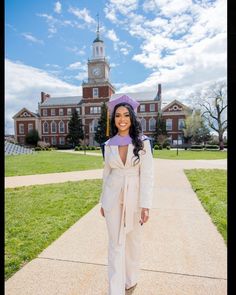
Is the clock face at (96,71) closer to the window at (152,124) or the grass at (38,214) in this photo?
the window at (152,124)

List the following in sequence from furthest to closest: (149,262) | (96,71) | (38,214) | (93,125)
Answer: (93,125), (96,71), (38,214), (149,262)

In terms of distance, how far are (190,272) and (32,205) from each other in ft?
13.0

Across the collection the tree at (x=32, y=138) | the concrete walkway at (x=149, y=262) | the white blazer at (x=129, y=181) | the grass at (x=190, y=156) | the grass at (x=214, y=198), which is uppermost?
the tree at (x=32, y=138)

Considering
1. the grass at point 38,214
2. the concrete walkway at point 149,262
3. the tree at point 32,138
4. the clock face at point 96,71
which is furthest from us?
the tree at point 32,138

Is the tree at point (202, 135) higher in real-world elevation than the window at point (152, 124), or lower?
lower

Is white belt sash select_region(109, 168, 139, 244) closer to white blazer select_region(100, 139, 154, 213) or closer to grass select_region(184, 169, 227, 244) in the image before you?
white blazer select_region(100, 139, 154, 213)

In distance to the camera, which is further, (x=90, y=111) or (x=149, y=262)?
(x=90, y=111)

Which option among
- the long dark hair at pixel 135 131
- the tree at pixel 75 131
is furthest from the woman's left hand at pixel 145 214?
the tree at pixel 75 131

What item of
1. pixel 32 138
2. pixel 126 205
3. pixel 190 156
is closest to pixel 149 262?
pixel 126 205

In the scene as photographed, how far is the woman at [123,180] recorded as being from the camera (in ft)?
7.18

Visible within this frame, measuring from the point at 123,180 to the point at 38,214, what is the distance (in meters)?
3.44

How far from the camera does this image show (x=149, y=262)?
9.96ft

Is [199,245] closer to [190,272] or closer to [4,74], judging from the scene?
[190,272]

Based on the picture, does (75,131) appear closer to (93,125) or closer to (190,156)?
(93,125)
